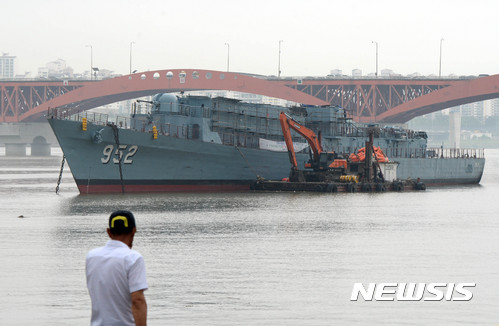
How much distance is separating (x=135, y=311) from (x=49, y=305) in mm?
9416

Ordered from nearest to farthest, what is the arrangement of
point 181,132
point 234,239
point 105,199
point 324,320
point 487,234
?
point 324,320
point 234,239
point 487,234
point 105,199
point 181,132

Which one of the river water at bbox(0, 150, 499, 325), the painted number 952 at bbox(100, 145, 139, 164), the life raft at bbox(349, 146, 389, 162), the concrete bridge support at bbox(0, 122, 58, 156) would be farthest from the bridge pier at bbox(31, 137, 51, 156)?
the river water at bbox(0, 150, 499, 325)

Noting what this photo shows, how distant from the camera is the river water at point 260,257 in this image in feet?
61.5

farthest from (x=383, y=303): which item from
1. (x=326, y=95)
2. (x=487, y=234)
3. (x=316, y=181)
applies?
(x=326, y=95)

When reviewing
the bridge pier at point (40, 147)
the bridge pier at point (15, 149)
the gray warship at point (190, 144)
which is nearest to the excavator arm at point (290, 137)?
the gray warship at point (190, 144)

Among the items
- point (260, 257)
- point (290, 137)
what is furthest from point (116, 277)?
point (290, 137)

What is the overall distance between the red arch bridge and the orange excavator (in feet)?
184

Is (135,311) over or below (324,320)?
over

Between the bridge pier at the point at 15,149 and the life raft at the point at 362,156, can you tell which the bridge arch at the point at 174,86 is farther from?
the life raft at the point at 362,156

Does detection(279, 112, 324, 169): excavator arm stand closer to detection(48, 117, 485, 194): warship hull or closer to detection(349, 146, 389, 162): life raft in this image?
detection(48, 117, 485, 194): warship hull

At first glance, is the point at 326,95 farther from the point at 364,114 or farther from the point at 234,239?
the point at 234,239

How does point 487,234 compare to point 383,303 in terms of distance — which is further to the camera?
point 487,234

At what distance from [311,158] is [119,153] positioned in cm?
1517

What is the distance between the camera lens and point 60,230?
37.4 m
